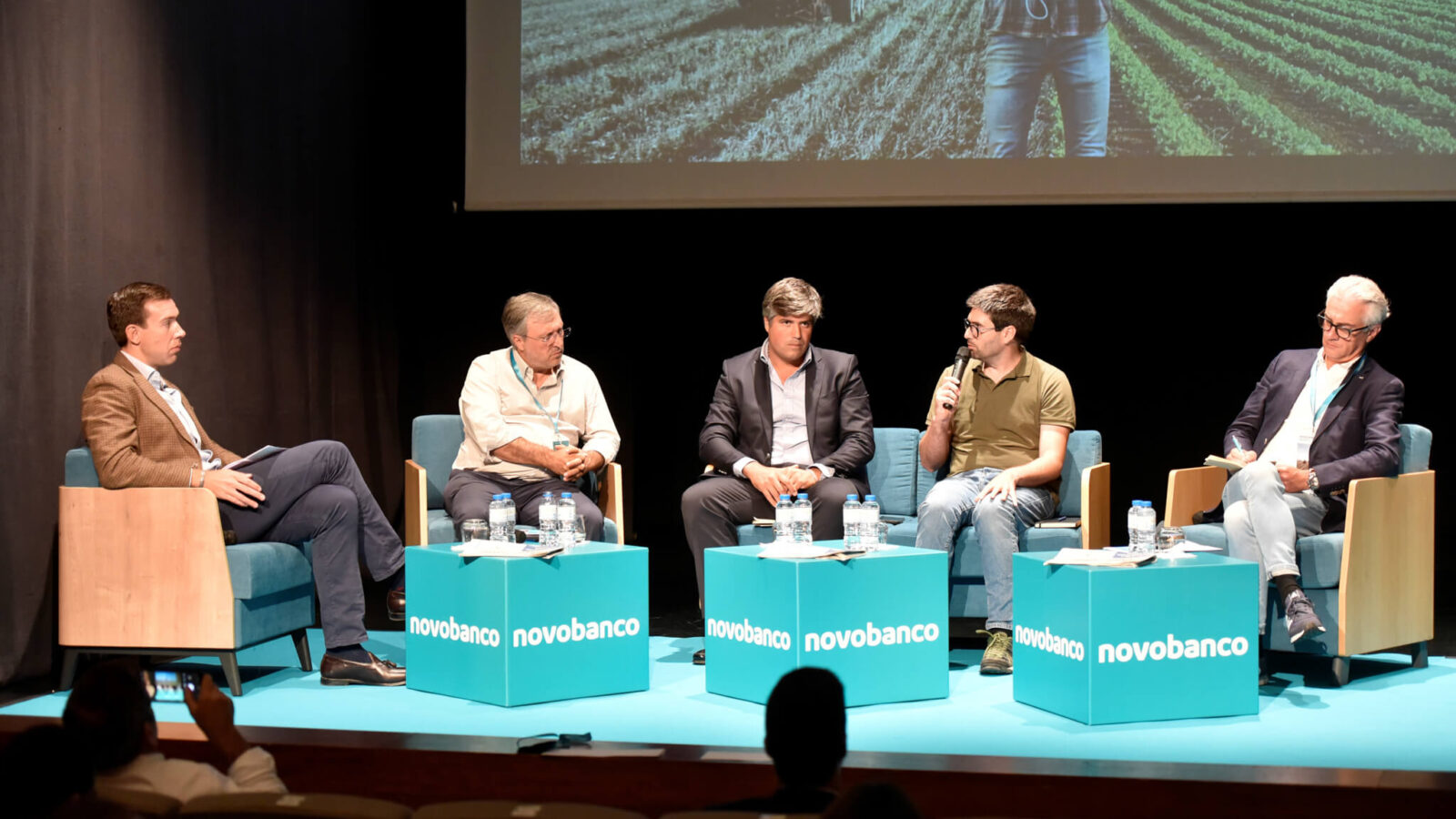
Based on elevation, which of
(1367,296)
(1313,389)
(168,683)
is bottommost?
(168,683)

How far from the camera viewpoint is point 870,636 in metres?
3.29

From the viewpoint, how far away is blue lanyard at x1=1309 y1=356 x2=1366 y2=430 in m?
3.82

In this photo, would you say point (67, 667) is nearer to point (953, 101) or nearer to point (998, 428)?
point (998, 428)

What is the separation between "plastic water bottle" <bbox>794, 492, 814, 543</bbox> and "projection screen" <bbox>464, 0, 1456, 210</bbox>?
2075 millimetres

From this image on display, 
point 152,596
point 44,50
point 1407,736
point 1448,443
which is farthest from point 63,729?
point 1448,443

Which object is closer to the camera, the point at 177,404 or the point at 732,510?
the point at 177,404

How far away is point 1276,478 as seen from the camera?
11.8 feet

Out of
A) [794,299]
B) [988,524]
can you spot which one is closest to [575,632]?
[988,524]

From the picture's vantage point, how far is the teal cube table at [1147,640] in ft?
9.96

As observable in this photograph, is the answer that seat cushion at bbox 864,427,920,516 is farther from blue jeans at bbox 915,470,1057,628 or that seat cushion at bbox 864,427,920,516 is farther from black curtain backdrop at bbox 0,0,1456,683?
black curtain backdrop at bbox 0,0,1456,683

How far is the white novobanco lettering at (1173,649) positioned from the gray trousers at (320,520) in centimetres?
200

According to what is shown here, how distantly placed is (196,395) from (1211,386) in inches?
158

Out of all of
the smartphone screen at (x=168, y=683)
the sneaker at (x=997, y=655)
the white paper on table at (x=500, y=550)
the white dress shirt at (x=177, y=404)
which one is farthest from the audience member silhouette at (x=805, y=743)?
the white dress shirt at (x=177, y=404)

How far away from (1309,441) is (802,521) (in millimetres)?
1611
